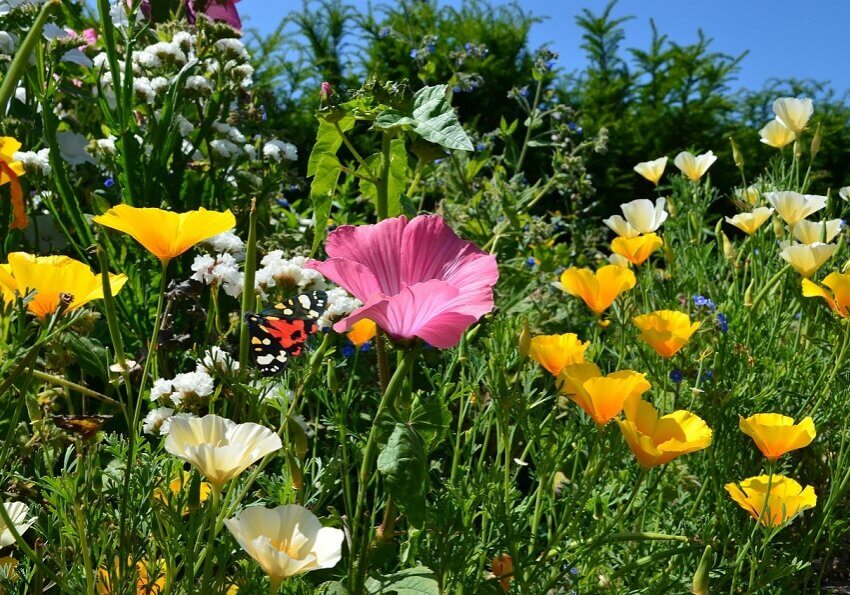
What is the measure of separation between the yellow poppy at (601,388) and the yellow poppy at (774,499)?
212 mm

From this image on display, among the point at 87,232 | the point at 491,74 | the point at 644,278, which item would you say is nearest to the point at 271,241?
the point at 87,232

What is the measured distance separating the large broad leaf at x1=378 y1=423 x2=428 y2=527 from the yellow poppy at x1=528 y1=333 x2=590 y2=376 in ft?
1.08

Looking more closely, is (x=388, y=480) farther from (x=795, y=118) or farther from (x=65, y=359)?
(x=795, y=118)

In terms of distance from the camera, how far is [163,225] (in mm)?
938

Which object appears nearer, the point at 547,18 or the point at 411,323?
the point at 411,323

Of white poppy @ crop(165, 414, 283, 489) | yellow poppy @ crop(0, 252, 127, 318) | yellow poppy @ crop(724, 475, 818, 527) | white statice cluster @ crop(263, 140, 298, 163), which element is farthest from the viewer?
white statice cluster @ crop(263, 140, 298, 163)

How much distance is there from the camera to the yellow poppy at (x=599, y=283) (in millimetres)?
1380

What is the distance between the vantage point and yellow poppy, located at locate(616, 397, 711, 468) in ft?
3.39

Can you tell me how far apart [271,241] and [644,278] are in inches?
40.7

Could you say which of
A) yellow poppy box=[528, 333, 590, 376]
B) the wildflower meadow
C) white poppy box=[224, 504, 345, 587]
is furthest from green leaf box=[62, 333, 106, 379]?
yellow poppy box=[528, 333, 590, 376]

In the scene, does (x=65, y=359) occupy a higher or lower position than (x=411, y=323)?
lower

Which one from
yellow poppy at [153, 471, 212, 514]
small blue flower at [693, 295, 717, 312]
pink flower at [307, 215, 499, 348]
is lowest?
yellow poppy at [153, 471, 212, 514]

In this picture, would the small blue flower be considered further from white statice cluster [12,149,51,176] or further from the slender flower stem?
white statice cluster [12,149,51,176]

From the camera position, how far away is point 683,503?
166 cm
